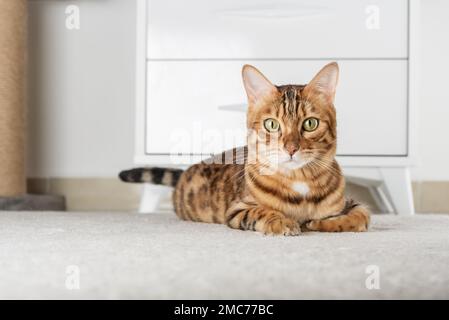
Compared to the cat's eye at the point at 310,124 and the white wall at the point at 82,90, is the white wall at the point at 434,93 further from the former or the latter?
the cat's eye at the point at 310,124

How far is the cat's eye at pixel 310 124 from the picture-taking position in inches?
40.9

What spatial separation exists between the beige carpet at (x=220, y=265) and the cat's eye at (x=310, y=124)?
0.61ft

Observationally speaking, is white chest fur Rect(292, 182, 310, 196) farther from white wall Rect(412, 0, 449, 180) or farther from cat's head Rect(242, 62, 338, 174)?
white wall Rect(412, 0, 449, 180)

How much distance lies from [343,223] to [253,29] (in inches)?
37.4

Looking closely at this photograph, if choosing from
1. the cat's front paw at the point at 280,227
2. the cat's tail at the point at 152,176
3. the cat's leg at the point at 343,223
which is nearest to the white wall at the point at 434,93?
the cat's tail at the point at 152,176

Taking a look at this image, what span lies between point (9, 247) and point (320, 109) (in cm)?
56

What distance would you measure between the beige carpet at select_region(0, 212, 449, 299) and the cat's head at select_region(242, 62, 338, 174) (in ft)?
0.48

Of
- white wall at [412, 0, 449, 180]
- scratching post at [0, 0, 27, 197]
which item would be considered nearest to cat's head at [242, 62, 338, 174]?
scratching post at [0, 0, 27, 197]

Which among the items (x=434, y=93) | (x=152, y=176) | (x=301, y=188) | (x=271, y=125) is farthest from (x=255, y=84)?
(x=434, y=93)

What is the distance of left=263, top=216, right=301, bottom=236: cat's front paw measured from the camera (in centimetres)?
95

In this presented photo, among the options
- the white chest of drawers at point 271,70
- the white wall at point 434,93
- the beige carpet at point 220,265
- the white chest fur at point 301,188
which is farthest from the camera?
the white wall at point 434,93

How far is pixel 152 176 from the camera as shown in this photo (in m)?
1.45

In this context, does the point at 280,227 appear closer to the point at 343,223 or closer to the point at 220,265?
the point at 343,223
